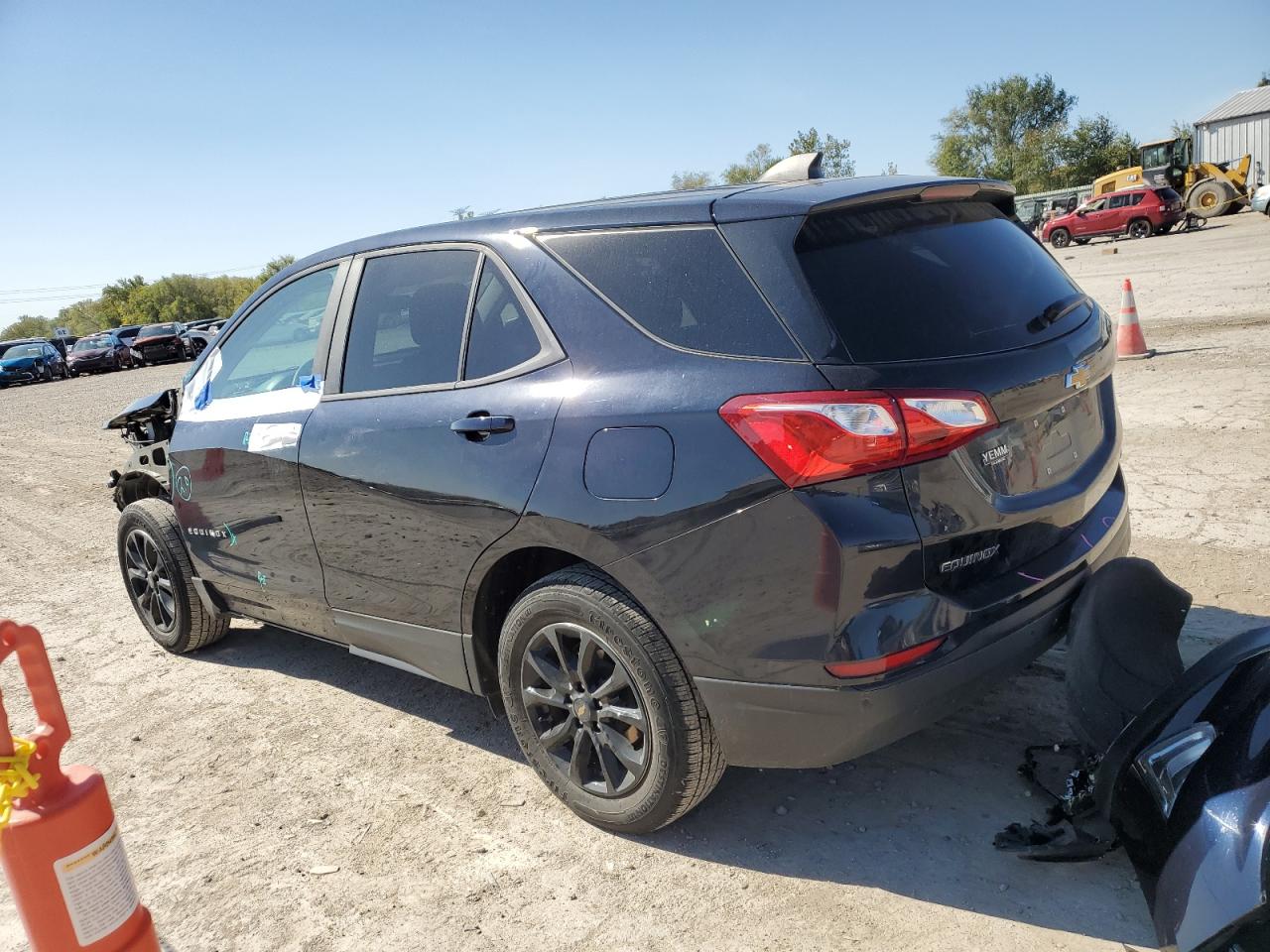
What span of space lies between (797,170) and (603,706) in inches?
74.2

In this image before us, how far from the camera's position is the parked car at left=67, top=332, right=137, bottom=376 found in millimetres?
34750

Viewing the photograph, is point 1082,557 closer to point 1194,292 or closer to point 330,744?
point 330,744

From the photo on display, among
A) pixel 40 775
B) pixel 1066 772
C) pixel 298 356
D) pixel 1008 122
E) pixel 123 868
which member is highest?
pixel 1008 122

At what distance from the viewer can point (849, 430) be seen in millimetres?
2363

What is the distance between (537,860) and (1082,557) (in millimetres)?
1861

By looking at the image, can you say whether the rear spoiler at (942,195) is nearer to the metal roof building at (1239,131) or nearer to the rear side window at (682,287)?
the rear side window at (682,287)

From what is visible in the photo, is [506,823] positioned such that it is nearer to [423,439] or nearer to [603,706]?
[603,706]

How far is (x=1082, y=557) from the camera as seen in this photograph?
286cm

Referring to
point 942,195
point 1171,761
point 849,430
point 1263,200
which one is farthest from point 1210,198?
point 849,430

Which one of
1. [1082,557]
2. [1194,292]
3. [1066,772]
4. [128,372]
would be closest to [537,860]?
[1066,772]

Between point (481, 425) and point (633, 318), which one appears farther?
point (481, 425)

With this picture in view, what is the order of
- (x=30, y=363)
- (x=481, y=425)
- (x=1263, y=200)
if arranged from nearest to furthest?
1. (x=481, y=425)
2. (x=1263, y=200)
3. (x=30, y=363)

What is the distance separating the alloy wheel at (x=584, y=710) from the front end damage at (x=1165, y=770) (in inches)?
42.8

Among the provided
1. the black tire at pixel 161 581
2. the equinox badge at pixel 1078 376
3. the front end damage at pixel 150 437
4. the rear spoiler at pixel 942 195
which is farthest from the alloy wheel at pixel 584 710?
the front end damage at pixel 150 437
